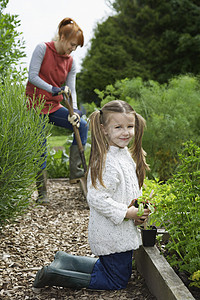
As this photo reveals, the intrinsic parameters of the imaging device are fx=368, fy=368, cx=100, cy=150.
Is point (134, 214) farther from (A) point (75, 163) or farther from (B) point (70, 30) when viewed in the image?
(A) point (75, 163)

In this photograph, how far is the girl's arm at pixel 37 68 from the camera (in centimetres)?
372

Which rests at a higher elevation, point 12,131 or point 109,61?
point 109,61

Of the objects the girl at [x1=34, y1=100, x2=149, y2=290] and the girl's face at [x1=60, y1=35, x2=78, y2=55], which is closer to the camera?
the girl at [x1=34, y1=100, x2=149, y2=290]

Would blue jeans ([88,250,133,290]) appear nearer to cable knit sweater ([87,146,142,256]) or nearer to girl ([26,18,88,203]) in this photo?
cable knit sweater ([87,146,142,256])

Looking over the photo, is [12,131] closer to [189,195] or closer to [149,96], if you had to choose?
[189,195]

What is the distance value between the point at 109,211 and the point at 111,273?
1.34ft

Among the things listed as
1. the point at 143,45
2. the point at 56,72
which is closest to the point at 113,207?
the point at 56,72

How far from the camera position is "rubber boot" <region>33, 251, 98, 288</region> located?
2.05 meters

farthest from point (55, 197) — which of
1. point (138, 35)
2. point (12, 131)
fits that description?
point (138, 35)

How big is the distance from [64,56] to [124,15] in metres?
10.7

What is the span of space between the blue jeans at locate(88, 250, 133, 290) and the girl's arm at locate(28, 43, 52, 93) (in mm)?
2108

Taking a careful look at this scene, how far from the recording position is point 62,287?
221 centimetres

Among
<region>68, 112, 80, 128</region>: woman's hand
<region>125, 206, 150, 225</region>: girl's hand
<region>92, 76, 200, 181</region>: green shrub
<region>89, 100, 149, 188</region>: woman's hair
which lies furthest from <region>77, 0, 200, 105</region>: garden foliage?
<region>125, 206, 150, 225</region>: girl's hand

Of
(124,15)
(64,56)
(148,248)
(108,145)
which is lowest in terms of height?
(148,248)
